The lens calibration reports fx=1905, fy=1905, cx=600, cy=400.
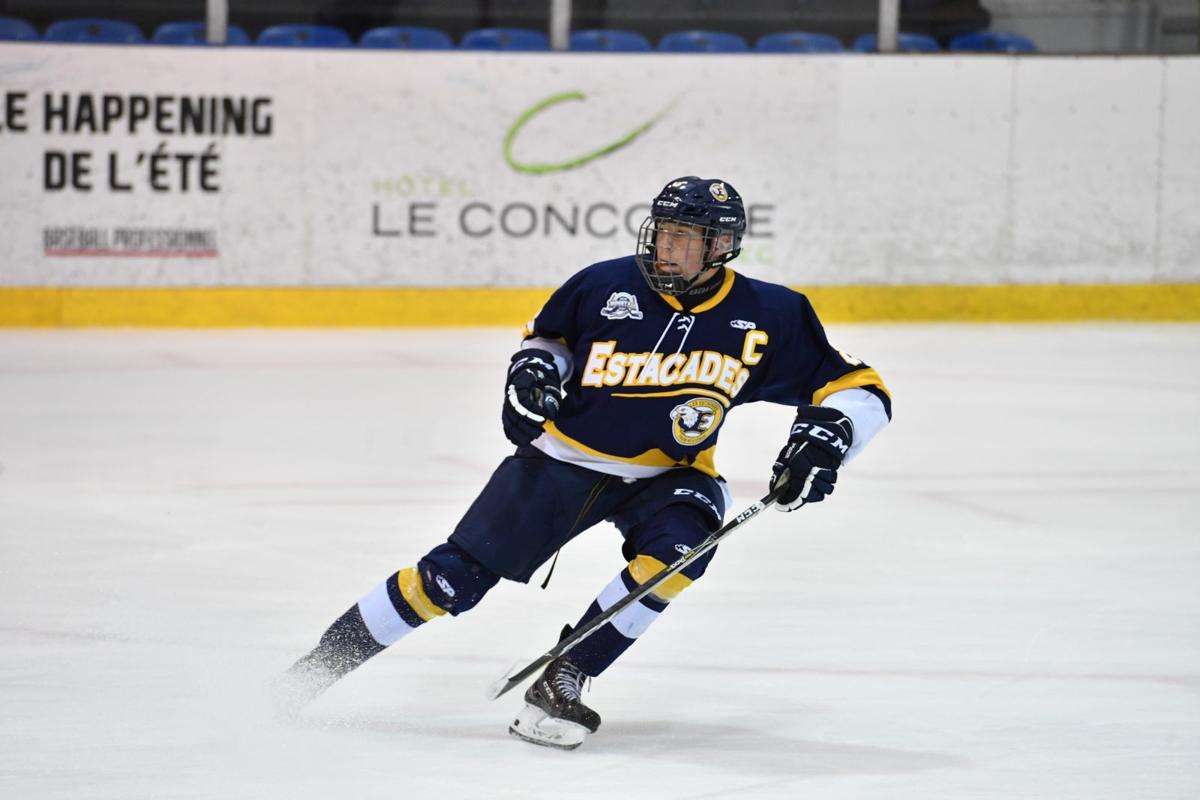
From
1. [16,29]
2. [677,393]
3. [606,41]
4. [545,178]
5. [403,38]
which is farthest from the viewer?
[606,41]

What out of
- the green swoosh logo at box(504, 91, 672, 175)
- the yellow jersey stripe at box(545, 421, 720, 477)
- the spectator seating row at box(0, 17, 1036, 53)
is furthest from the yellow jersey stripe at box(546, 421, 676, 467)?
the spectator seating row at box(0, 17, 1036, 53)

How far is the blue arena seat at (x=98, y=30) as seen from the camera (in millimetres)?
9953

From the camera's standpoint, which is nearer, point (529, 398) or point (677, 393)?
point (529, 398)

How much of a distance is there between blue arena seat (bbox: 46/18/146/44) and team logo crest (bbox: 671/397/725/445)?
24.3ft

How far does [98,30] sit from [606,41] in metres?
2.73

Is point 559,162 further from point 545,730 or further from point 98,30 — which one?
point 545,730

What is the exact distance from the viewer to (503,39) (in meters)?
10.5

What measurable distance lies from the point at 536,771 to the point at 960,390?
5401 millimetres

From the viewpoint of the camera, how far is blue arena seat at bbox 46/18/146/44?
32.7ft

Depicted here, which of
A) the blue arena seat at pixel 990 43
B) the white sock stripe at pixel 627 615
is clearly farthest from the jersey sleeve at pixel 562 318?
the blue arena seat at pixel 990 43

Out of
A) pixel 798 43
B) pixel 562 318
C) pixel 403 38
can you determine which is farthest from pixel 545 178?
pixel 562 318

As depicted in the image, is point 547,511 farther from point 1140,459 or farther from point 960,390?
point 960,390

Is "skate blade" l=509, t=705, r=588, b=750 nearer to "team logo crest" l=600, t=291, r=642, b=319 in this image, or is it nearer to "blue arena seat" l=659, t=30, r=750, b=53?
"team logo crest" l=600, t=291, r=642, b=319

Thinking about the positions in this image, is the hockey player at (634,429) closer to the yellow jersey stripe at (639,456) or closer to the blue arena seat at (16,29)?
the yellow jersey stripe at (639,456)
